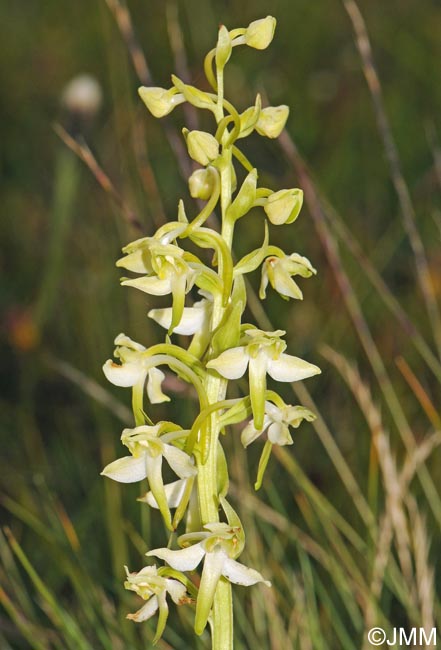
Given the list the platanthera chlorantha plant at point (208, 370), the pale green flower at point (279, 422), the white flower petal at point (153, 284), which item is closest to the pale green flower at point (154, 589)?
the platanthera chlorantha plant at point (208, 370)

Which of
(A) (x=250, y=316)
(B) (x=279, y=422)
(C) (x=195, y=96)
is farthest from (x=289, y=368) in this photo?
(A) (x=250, y=316)

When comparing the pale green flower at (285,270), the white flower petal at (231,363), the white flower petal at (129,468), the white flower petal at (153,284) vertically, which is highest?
the white flower petal at (153,284)

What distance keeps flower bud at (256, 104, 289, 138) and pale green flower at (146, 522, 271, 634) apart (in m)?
0.36

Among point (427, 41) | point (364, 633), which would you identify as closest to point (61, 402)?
point (364, 633)

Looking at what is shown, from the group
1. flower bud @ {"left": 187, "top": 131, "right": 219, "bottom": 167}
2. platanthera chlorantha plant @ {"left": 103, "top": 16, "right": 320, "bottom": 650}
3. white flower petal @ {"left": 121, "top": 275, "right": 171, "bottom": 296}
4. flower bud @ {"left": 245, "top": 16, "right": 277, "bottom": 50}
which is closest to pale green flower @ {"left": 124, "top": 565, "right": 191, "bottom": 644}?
platanthera chlorantha plant @ {"left": 103, "top": 16, "right": 320, "bottom": 650}

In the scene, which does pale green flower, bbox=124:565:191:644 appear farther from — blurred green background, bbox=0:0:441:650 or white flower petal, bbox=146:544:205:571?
blurred green background, bbox=0:0:441:650

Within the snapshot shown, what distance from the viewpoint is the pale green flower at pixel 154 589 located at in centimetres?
84

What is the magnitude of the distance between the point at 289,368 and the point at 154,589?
0.74ft

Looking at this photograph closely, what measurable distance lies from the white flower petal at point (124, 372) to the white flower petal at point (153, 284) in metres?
0.07

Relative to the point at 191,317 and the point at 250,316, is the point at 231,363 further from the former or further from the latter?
the point at 250,316

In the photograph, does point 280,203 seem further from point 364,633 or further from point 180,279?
point 364,633

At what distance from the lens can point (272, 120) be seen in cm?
92

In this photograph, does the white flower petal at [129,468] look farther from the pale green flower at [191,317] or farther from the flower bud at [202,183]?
the flower bud at [202,183]

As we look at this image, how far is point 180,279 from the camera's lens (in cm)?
85
